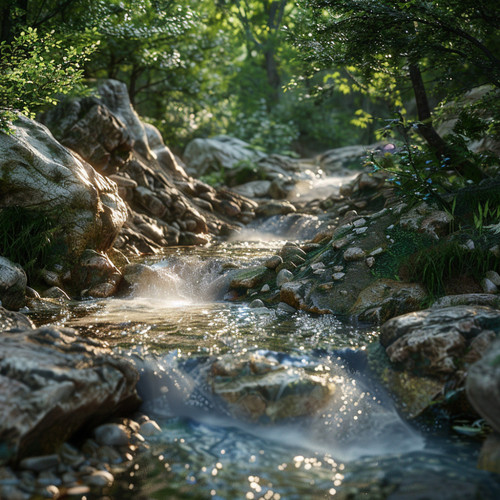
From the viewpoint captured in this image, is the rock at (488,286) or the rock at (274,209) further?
the rock at (274,209)

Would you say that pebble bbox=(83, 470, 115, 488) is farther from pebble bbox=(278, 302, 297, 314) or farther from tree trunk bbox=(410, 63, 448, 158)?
tree trunk bbox=(410, 63, 448, 158)

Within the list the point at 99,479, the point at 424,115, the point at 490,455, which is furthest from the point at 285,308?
the point at 424,115

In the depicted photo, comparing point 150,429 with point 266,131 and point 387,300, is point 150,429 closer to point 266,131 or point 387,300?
point 387,300

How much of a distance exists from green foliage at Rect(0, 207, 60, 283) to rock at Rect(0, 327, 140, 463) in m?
2.95

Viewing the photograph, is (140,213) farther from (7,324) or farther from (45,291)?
(7,324)

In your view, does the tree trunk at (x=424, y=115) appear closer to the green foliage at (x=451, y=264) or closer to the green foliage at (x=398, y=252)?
the green foliage at (x=398, y=252)

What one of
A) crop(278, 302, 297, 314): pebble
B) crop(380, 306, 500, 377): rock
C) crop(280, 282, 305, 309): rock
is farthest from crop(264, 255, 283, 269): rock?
crop(380, 306, 500, 377): rock

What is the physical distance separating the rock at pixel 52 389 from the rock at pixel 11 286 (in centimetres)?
210

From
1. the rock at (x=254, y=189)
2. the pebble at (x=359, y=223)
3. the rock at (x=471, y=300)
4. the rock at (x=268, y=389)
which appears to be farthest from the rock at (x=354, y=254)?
the rock at (x=254, y=189)

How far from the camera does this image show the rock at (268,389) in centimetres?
322

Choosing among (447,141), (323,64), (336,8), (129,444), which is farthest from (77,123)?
(129,444)

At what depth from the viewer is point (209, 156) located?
17812 mm

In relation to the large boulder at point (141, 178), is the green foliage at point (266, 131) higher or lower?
higher

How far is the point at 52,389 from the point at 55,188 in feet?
14.9
